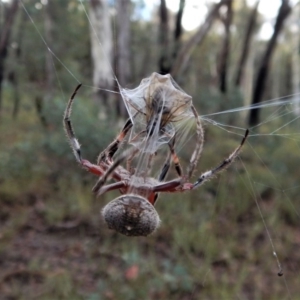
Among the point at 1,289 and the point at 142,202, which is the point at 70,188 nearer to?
the point at 1,289

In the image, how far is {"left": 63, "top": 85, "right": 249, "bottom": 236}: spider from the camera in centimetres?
198

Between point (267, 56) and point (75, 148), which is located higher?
point (267, 56)

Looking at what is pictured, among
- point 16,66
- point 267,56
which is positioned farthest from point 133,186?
point 267,56

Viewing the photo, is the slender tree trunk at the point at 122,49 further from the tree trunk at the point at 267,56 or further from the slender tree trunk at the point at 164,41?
the tree trunk at the point at 267,56

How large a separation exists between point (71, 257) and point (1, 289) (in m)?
1.01

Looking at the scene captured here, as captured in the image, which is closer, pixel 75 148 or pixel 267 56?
pixel 75 148

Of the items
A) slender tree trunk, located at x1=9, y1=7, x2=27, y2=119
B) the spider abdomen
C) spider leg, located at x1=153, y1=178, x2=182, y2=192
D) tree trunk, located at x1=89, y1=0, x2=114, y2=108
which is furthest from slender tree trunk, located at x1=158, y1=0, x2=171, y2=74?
the spider abdomen

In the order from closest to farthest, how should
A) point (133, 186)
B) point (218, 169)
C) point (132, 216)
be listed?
1. point (132, 216)
2. point (133, 186)
3. point (218, 169)

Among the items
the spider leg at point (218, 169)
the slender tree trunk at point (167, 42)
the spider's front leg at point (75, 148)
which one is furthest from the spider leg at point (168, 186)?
the slender tree trunk at point (167, 42)

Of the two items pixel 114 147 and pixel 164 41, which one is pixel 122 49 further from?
pixel 114 147

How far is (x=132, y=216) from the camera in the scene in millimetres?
1974

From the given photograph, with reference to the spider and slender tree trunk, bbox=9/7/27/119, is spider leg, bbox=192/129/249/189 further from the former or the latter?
slender tree trunk, bbox=9/7/27/119

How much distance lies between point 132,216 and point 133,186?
159 mm

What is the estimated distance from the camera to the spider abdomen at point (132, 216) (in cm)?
197
